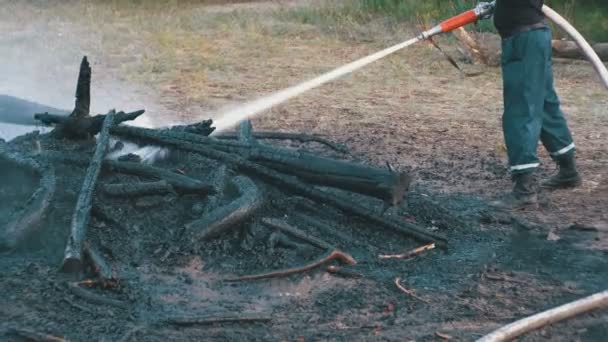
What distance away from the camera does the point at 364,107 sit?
30.7ft

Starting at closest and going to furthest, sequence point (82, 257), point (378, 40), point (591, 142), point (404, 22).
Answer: point (82, 257) < point (591, 142) < point (378, 40) < point (404, 22)

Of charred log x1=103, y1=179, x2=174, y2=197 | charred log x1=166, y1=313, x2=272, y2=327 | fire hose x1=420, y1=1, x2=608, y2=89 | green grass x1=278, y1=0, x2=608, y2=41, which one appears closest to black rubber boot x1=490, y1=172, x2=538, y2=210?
fire hose x1=420, y1=1, x2=608, y2=89

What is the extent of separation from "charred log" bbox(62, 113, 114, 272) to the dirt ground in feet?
0.33

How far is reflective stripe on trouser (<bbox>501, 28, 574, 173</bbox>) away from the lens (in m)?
6.07

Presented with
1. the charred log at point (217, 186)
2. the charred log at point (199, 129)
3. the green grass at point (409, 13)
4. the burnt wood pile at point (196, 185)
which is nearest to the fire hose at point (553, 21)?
the burnt wood pile at point (196, 185)

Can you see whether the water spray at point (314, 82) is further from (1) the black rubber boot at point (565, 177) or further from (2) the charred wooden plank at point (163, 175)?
(2) the charred wooden plank at point (163, 175)

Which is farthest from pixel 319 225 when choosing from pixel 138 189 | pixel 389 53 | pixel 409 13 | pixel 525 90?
pixel 409 13

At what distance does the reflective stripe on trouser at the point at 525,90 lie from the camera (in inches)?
239

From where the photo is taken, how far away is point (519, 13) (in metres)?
6.08

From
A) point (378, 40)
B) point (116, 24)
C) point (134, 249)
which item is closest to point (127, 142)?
point (134, 249)

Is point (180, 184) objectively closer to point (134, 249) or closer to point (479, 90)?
point (134, 249)

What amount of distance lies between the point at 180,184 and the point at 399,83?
567cm

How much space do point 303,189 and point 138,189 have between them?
984 millimetres

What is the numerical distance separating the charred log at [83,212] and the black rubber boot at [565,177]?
10.5 feet
